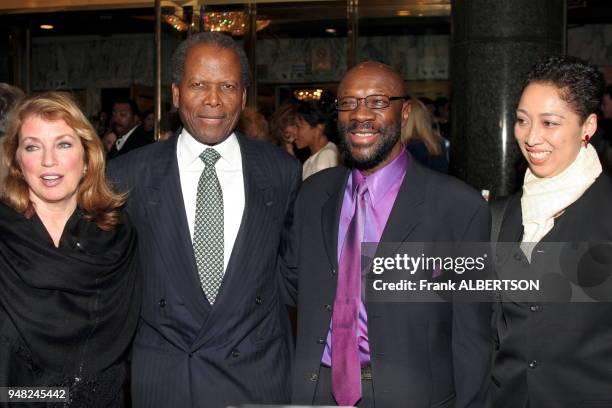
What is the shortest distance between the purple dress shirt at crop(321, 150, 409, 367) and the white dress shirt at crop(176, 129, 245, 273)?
40 centimetres

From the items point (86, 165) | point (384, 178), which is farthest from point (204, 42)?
point (384, 178)

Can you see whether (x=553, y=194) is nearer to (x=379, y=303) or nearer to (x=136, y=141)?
(x=379, y=303)

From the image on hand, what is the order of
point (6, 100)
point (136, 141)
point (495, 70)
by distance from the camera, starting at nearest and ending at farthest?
1. point (6, 100)
2. point (495, 70)
3. point (136, 141)

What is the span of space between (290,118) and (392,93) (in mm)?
4352

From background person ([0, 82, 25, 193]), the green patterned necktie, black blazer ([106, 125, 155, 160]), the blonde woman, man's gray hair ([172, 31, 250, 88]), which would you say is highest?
black blazer ([106, 125, 155, 160])

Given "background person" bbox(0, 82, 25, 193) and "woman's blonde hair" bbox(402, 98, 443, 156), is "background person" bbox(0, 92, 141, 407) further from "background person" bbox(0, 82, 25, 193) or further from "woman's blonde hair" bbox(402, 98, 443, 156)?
"woman's blonde hair" bbox(402, 98, 443, 156)

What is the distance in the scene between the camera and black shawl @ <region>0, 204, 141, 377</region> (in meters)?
2.78

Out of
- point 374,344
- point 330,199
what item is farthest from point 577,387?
point 330,199

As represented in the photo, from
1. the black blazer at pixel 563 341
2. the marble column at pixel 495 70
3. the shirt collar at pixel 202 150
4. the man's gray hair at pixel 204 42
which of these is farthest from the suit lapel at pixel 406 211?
the marble column at pixel 495 70

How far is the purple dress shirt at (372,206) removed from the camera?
9.63ft

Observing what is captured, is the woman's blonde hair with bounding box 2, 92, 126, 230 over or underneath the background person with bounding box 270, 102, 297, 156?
underneath

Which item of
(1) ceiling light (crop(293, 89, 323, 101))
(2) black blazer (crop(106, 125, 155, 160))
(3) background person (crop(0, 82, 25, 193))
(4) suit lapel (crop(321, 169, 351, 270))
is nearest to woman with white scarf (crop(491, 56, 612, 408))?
(4) suit lapel (crop(321, 169, 351, 270))

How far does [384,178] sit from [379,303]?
0.46 meters

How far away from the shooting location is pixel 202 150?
3.27 meters
